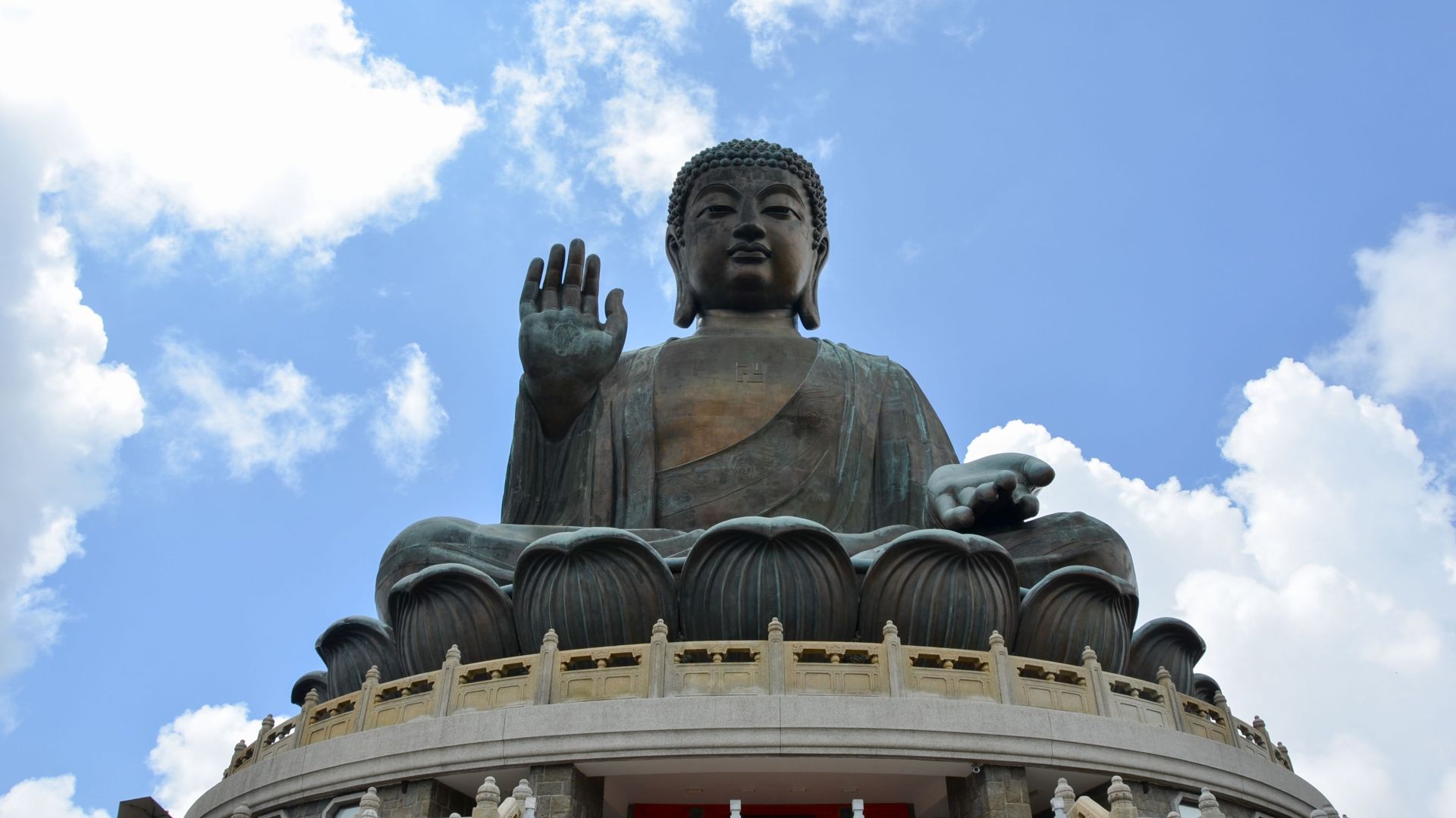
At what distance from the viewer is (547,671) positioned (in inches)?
324

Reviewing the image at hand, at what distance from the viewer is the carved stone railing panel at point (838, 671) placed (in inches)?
317

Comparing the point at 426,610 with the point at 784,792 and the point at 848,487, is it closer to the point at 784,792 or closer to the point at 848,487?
the point at 784,792

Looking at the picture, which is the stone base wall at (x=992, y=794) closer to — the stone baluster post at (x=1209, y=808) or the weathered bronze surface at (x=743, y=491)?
the weathered bronze surface at (x=743, y=491)

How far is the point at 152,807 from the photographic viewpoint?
10.1 m

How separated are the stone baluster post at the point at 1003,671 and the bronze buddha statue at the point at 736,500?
25.7 inches

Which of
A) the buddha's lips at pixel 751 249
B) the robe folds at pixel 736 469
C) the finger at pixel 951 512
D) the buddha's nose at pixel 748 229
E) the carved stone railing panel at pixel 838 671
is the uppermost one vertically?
the buddha's nose at pixel 748 229

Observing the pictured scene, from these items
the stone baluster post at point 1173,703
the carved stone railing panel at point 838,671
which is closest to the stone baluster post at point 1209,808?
the carved stone railing panel at point 838,671

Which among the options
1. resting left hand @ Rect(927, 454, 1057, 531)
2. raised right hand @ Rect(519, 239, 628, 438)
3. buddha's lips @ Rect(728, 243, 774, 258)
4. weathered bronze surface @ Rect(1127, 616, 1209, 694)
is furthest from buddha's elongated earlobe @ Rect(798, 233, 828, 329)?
weathered bronze surface @ Rect(1127, 616, 1209, 694)

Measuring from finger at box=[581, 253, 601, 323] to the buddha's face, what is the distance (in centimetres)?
190

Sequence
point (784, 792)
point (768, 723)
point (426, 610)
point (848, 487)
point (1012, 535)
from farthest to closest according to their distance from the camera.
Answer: point (848, 487), point (1012, 535), point (426, 610), point (784, 792), point (768, 723)

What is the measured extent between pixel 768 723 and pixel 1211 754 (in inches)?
115

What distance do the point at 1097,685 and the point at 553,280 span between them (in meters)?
5.99

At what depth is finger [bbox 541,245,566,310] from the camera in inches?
471

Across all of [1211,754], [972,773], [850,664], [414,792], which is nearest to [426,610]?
[414,792]
